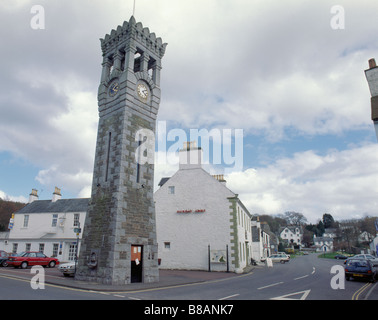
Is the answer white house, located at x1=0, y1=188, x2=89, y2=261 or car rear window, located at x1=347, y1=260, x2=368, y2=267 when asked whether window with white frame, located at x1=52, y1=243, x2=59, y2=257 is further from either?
car rear window, located at x1=347, y1=260, x2=368, y2=267

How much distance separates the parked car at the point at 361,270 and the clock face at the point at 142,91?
1815 cm

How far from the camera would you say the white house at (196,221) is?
25031 millimetres

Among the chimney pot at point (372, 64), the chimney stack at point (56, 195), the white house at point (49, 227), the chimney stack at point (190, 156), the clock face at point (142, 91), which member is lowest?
the white house at point (49, 227)

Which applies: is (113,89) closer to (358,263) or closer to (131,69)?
(131,69)

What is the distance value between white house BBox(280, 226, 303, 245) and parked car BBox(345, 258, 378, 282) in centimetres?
11081

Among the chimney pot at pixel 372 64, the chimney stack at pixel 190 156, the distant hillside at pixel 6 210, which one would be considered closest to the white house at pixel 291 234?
the distant hillside at pixel 6 210

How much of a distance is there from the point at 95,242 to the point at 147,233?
303 cm

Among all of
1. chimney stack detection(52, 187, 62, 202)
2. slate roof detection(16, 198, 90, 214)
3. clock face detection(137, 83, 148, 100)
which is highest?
clock face detection(137, 83, 148, 100)

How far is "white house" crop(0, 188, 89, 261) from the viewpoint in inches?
1303

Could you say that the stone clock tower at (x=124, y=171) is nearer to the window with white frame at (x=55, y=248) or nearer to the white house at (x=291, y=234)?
the window with white frame at (x=55, y=248)

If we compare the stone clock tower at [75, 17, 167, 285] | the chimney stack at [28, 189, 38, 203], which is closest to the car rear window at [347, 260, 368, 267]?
the stone clock tower at [75, 17, 167, 285]

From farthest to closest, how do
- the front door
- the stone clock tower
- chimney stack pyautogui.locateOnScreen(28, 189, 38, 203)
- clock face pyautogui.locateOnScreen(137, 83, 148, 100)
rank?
chimney stack pyautogui.locateOnScreen(28, 189, 38, 203) < clock face pyautogui.locateOnScreen(137, 83, 148, 100) < the front door < the stone clock tower
